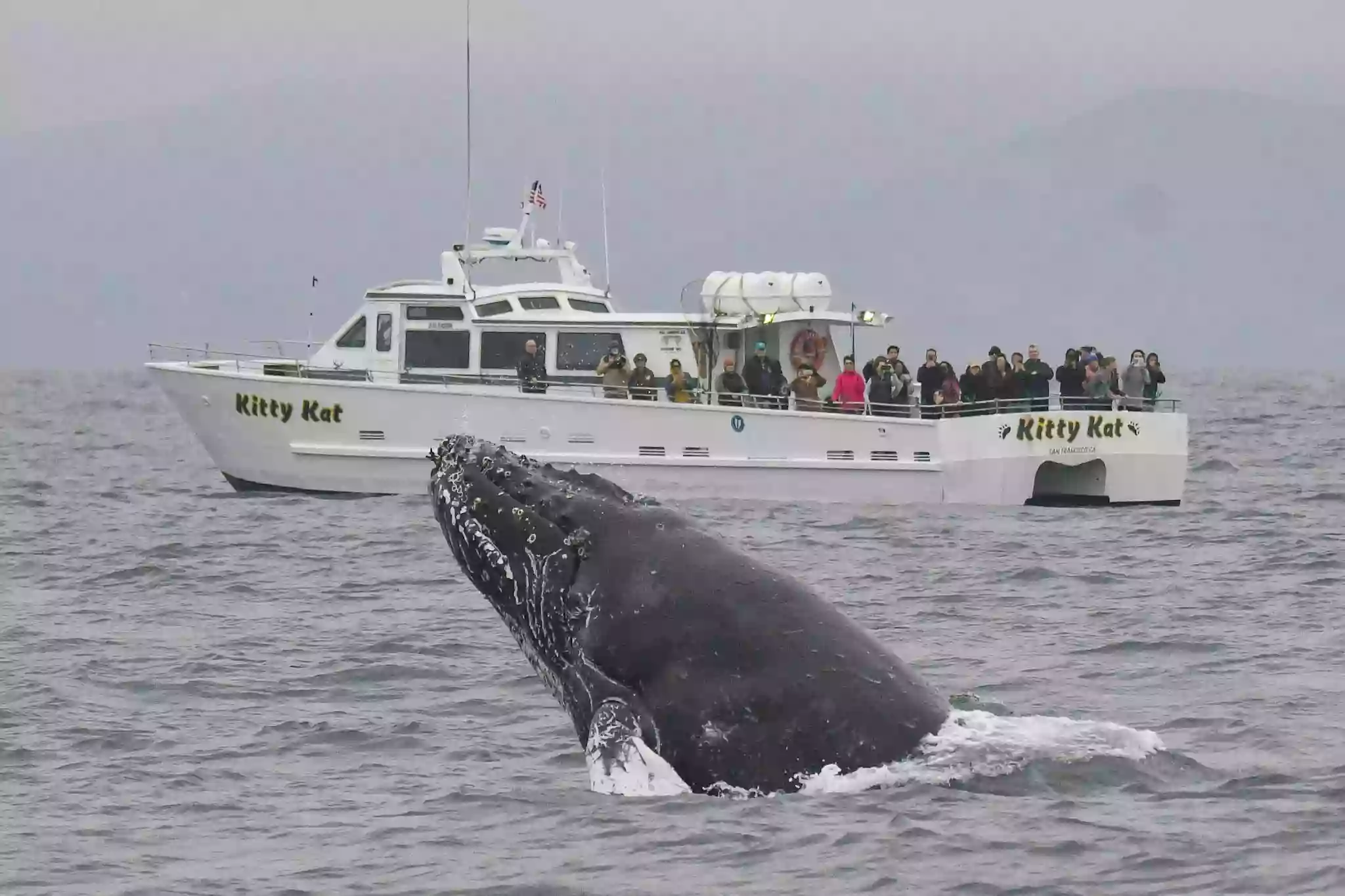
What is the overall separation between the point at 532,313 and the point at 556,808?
17694 mm

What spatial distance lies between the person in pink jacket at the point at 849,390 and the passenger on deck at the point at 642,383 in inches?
94.2

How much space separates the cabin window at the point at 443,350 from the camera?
26.0 m

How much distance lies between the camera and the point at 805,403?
25.2 meters

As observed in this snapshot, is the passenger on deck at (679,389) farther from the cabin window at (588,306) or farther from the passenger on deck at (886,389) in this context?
the passenger on deck at (886,389)

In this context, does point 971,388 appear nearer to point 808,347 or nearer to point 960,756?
point 808,347

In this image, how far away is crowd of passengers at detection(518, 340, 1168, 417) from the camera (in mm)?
25031

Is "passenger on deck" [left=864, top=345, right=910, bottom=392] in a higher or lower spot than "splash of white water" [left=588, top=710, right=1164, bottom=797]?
higher

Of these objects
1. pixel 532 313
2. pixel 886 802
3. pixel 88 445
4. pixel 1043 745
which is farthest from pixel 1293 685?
pixel 88 445

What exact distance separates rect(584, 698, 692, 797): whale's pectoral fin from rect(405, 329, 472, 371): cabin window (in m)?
18.4

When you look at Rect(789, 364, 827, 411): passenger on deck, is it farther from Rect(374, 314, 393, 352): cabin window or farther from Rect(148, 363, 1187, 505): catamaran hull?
Rect(374, 314, 393, 352): cabin window

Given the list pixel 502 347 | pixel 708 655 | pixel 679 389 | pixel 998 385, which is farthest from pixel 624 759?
pixel 502 347

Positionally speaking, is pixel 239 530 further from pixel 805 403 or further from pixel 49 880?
pixel 49 880

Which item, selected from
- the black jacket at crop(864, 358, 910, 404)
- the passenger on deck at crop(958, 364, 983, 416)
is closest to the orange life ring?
the black jacket at crop(864, 358, 910, 404)

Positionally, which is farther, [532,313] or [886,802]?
[532,313]
